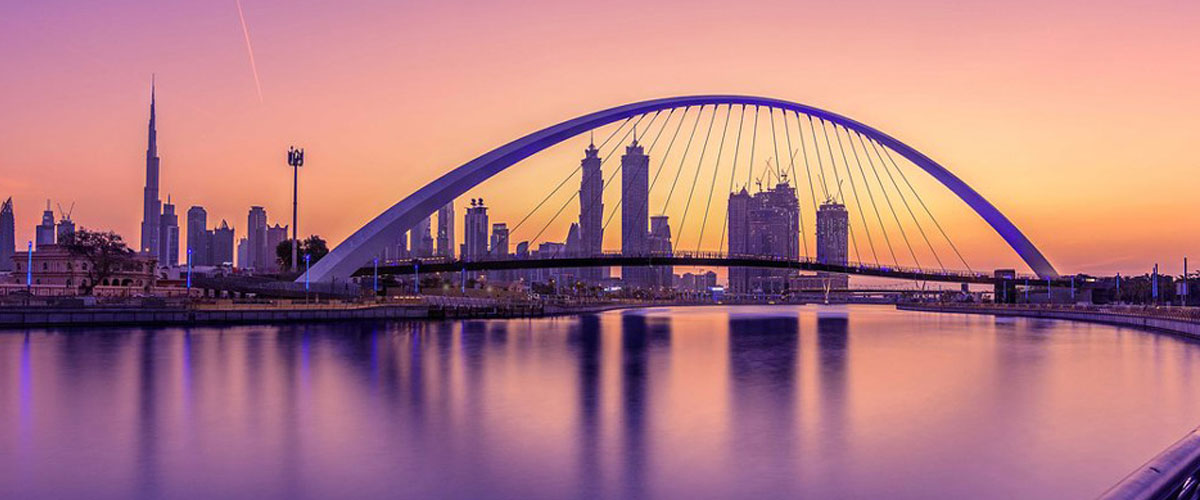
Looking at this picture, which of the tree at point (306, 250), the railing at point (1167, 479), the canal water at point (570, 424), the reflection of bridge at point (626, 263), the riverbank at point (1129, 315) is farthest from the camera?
the tree at point (306, 250)

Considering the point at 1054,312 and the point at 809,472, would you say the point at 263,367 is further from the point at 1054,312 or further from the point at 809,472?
the point at 1054,312

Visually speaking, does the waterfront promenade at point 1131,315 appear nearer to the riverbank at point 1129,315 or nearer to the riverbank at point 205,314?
the riverbank at point 1129,315

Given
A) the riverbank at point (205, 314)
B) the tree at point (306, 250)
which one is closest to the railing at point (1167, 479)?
Result: the riverbank at point (205, 314)

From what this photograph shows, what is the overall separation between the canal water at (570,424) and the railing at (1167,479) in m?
4.22

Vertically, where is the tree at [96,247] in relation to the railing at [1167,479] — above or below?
above

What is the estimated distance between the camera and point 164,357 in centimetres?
2441

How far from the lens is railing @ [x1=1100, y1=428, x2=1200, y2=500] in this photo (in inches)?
153

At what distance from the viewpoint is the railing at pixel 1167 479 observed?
153 inches

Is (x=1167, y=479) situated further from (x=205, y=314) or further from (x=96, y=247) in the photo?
(x=96, y=247)

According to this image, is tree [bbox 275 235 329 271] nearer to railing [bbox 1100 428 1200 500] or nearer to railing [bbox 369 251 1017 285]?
railing [bbox 369 251 1017 285]

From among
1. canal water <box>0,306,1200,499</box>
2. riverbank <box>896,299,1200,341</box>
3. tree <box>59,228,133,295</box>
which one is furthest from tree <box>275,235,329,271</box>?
canal water <box>0,306,1200,499</box>

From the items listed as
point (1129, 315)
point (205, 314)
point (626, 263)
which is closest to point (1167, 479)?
point (205, 314)

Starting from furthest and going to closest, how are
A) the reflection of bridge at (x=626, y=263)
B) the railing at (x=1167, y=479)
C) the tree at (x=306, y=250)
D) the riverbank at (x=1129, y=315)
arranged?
the tree at (x=306, y=250) < the reflection of bridge at (x=626, y=263) < the riverbank at (x=1129, y=315) < the railing at (x=1167, y=479)

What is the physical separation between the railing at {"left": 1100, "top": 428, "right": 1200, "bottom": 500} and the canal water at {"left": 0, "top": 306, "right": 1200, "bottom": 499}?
4.22 meters
